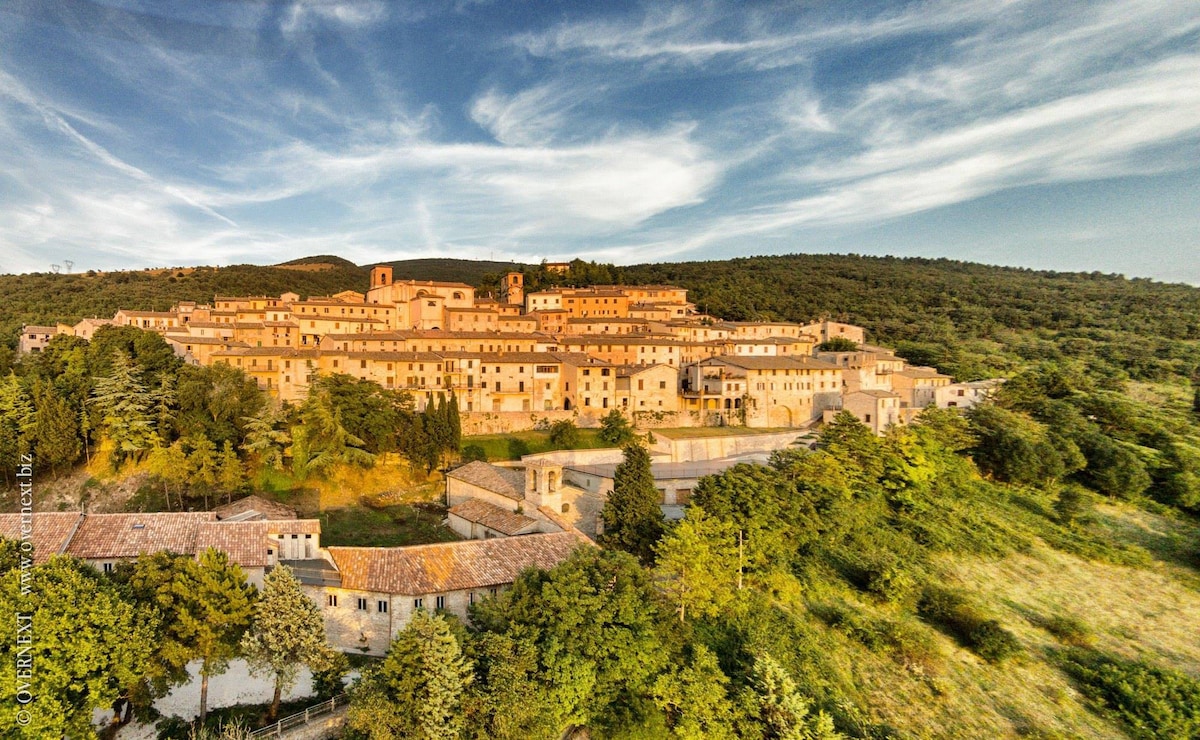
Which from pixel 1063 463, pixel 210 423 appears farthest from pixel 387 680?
pixel 1063 463

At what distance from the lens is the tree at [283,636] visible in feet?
49.9

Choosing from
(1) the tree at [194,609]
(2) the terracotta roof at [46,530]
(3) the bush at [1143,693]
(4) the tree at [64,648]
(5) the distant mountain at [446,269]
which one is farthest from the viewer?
(5) the distant mountain at [446,269]

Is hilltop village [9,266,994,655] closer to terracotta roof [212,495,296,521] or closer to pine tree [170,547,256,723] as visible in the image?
terracotta roof [212,495,296,521]

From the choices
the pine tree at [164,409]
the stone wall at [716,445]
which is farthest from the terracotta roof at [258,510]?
the stone wall at [716,445]

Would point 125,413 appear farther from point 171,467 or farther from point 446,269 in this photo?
point 446,269

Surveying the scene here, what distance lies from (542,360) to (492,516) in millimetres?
20431

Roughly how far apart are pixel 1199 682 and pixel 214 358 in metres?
57.1

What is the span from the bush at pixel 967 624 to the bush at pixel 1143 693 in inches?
98.2

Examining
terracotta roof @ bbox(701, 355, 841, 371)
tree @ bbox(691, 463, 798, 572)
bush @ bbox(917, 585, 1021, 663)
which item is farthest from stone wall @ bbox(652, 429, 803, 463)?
bush @ bbox(917, 585, 1021, 663)

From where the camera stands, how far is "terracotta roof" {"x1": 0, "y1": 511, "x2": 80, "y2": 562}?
18.1m

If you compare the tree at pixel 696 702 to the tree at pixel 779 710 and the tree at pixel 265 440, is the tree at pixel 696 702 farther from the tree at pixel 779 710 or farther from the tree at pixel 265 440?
the tree at pixel 265 440

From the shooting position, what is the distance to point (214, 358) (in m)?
41.1

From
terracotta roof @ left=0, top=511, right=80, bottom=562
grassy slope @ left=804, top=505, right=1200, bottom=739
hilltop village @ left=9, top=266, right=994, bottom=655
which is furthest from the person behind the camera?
grassy slope @ left=804, top=505, right=1200, bottom=739

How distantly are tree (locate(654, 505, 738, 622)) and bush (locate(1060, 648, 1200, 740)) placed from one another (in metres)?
14.9
